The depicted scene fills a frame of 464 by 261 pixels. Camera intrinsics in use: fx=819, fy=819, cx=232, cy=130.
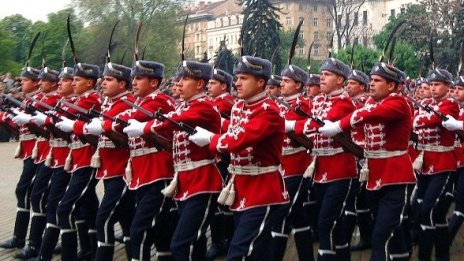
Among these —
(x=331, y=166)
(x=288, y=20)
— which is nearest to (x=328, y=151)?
(x=331, y=166)

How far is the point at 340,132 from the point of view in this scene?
726 centimetres

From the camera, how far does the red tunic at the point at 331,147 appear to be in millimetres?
7900

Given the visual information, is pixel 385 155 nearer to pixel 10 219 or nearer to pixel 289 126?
pixel 289 126

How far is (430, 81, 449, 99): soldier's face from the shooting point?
29.7 feet

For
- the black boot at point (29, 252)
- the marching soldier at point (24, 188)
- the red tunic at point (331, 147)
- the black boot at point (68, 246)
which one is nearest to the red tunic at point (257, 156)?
the red tunic at point (331, 147)

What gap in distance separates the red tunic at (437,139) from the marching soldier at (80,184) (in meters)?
3.47

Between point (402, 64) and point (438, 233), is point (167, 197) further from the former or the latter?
point (402, 64)

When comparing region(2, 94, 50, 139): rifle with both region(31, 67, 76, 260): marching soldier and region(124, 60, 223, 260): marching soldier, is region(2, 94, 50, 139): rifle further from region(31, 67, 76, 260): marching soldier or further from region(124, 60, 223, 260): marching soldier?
region(124, 60, 223, 260): marching soldier

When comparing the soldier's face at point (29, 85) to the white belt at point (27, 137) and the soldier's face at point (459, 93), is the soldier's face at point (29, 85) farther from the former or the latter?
the soldier's face at point (459, 93)

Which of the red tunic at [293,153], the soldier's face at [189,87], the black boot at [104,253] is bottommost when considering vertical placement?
the black boot at [104,253]

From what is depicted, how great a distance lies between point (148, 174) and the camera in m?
7.23

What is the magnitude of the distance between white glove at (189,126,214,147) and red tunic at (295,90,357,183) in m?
Result: 1.63

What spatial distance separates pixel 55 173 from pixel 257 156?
3.13 metres

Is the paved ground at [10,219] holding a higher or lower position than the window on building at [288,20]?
higher
